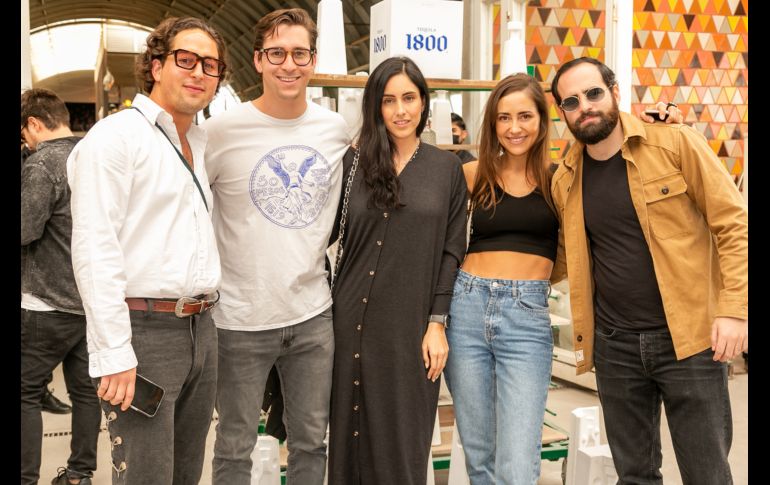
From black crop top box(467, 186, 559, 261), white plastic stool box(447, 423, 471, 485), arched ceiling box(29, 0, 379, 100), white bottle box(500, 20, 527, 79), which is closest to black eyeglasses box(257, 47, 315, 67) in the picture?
black crop top box(467, 186, 559, 261)

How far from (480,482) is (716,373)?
91 cm

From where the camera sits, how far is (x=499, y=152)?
9.05 ft

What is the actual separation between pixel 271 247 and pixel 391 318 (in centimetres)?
49

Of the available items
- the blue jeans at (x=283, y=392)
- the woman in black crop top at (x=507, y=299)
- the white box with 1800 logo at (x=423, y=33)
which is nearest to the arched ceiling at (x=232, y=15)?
the white box with 1800 logo at (x=423, y=33)

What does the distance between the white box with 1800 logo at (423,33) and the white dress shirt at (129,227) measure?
1.58 m

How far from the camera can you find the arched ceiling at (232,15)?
53.3ft

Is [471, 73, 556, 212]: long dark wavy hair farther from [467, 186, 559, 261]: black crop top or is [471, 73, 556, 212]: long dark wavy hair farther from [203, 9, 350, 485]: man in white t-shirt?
[203, 9, 350, 485]: man in white t-shirt

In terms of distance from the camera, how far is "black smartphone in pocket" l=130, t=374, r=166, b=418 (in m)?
1.96

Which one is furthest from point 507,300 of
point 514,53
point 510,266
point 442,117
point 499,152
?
point 514,53

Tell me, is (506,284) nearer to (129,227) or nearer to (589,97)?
(589,97)

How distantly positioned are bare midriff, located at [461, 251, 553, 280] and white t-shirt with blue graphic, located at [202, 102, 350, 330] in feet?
1.92

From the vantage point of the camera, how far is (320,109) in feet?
8.79

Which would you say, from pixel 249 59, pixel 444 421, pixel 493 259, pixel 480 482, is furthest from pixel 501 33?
pixel 249 59

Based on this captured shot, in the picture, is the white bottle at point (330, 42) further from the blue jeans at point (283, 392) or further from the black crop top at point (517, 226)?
the blue jeans at point (283, 392)
